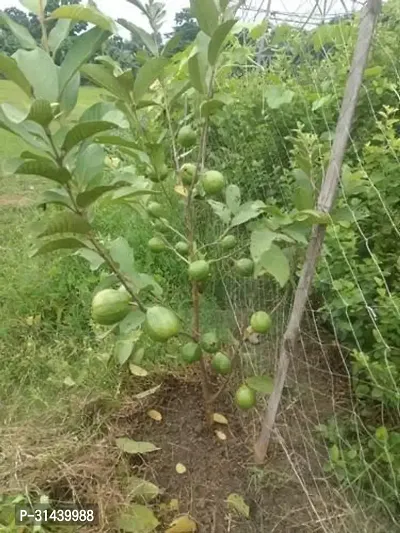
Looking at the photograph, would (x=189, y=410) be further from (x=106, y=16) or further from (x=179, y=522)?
(x=106, y=16)

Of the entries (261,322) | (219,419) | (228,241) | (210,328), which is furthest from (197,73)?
(210,328)

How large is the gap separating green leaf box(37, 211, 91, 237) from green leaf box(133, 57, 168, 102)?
1.16ft

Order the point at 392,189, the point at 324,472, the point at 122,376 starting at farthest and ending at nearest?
the point at 122,376 → the point at 392,189 → the point at 324,472

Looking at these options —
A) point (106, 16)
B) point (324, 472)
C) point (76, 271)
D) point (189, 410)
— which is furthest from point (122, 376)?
point (106, 16)

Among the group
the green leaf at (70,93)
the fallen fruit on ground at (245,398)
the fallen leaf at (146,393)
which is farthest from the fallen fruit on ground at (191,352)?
the green leaf at (70,93)

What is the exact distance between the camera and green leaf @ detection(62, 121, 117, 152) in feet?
→ 4.09

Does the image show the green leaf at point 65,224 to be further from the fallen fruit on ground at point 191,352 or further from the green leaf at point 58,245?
the fallen fruit on ground at point 191,352

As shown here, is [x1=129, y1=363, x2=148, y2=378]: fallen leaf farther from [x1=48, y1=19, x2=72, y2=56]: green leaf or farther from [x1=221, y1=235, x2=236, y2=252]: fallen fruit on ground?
[x1=48, y1=19, x2=72, y2=56]: green leaf

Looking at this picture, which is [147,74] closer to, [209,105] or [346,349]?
[209,105]

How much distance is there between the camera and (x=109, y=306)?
1454 millimetres

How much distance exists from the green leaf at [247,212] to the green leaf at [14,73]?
23.1 inches

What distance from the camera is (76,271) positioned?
3.25 m

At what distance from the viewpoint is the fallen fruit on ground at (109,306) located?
1.45 m

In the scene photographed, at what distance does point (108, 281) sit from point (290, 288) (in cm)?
92
